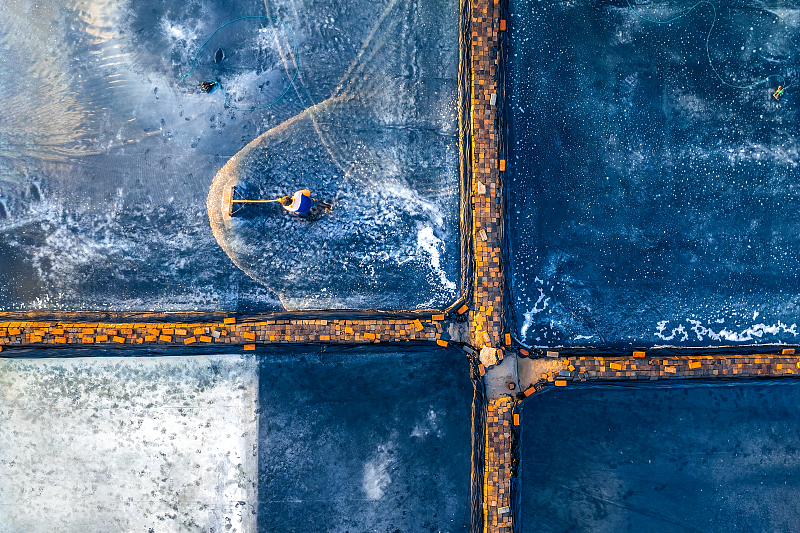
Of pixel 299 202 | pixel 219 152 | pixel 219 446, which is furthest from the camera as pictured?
pixel 219 152

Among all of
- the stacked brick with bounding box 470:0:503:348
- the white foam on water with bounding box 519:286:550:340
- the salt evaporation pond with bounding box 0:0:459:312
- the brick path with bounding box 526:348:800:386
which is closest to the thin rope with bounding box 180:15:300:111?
the salt evaporation pond with bounding box 0:0:459:312

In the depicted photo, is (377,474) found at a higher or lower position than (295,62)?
lower

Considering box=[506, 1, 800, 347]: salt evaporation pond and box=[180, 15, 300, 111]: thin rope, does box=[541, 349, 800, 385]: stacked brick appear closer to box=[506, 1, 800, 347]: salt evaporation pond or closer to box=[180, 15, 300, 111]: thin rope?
box=[506, 1, 800, 347]: salt evaporation pond

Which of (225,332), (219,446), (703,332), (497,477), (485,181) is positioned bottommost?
(497,477)

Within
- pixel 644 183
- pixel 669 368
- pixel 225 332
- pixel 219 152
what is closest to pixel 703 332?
pixel 669 368

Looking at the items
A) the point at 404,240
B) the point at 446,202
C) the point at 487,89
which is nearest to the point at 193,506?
the point at 404,240

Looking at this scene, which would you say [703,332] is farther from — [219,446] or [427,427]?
[219,446]

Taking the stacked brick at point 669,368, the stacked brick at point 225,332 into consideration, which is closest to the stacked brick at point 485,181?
the stacked brick at point 225,332

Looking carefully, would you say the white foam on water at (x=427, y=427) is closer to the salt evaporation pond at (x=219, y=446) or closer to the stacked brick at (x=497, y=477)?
the salt evaporation pond at (x=219, y=446)
